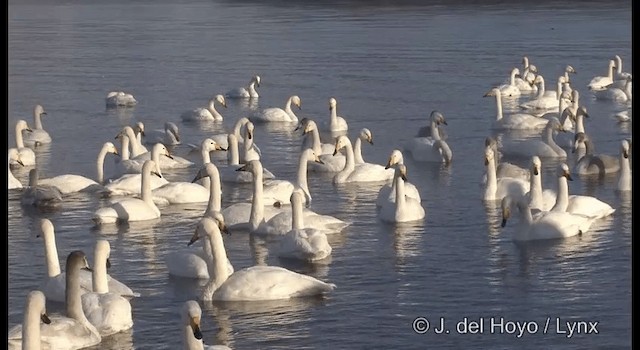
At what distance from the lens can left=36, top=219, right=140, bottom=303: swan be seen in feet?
52.5

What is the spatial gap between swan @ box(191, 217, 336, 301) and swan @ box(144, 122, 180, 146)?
1181 cm

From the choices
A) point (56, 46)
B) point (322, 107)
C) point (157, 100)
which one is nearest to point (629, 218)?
point (322, 107)

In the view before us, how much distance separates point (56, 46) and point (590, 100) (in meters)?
19.9

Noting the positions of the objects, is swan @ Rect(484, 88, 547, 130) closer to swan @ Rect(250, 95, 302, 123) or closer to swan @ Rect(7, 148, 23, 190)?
swan @ Rect(250, 95, 302, 123)

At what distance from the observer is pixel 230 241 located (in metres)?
19.3

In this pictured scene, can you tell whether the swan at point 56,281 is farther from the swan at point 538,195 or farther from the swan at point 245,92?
the swan at point 245,92

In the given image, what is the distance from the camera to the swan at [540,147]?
26.0 m

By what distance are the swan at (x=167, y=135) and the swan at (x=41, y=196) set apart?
19.9 feet

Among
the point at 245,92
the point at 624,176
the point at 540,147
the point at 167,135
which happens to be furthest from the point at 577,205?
the point at 245,92

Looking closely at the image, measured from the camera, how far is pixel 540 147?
26.0 metres

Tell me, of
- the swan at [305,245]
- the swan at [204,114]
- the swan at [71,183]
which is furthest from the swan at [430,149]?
the swan at [305,245]

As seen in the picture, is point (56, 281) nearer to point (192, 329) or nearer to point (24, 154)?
point (192, 329)

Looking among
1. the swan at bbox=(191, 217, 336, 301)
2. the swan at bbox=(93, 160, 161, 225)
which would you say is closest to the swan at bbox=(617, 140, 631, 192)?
the swan at bbox=(93, 160, 161, 225)

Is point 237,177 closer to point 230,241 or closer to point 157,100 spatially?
point 230,241
